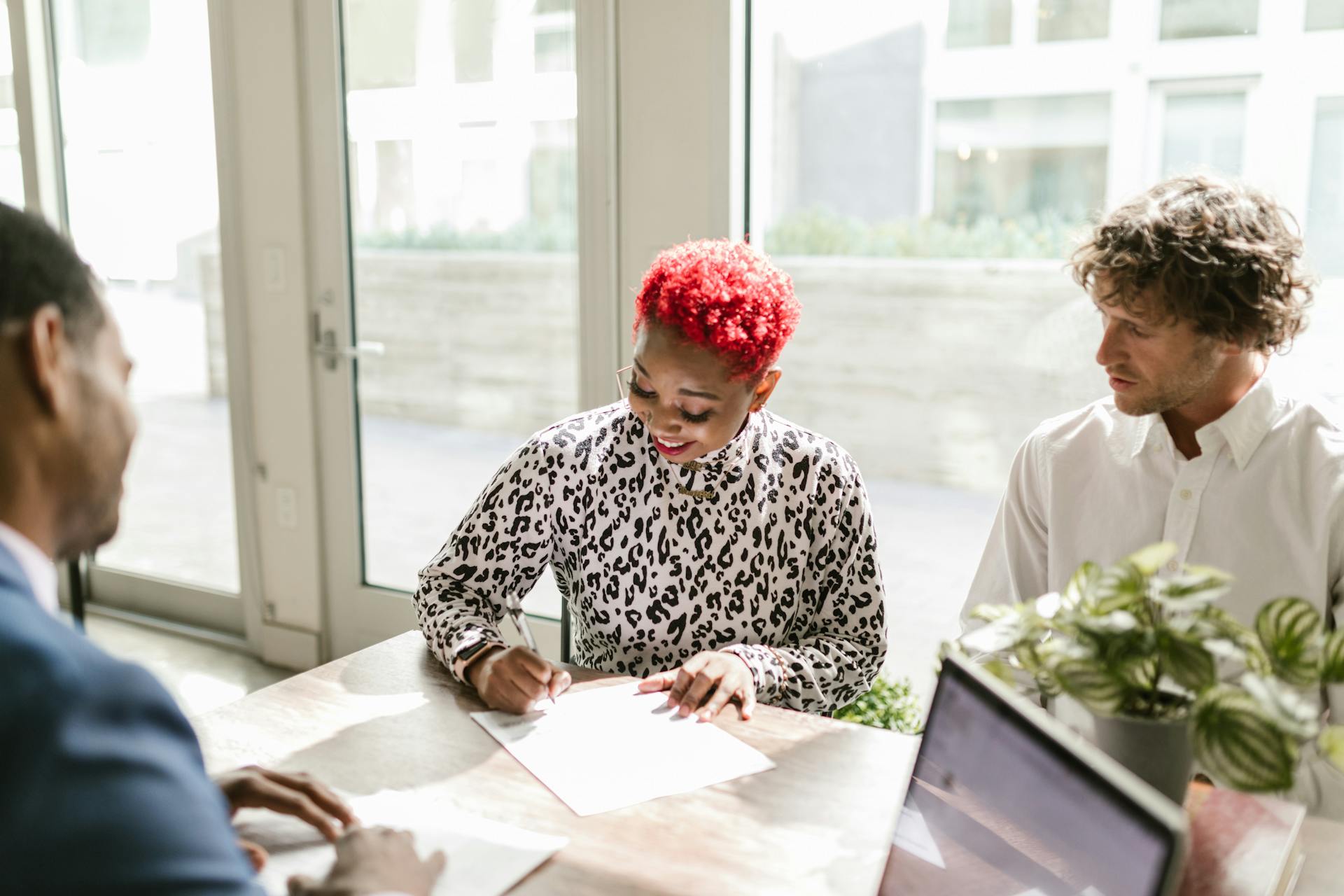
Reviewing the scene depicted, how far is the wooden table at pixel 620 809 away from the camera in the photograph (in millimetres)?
1046

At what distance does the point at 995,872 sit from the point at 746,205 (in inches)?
82.8

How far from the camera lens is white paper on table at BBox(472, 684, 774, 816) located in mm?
1190

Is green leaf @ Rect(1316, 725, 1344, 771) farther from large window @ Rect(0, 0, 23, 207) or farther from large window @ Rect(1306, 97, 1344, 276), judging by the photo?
large window @ Rect(0, 0, 23, 207)

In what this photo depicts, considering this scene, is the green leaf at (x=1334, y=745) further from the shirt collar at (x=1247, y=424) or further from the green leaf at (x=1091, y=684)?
the shirt collar at (x=1247, y=424)

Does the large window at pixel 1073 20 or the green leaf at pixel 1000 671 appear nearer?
the green leaf at pixel 1000 671

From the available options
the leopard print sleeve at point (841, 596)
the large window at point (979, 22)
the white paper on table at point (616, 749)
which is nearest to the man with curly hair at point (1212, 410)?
the leopard print sleeve at point (841, 596)

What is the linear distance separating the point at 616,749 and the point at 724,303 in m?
0.61

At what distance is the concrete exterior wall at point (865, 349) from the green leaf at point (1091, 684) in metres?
1.73

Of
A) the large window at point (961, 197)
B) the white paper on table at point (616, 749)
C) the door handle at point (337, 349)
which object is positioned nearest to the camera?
the white paper on table at point (616, 749)

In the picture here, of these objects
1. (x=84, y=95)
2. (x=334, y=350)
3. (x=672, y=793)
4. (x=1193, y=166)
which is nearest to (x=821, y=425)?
(x=1193, y=166)

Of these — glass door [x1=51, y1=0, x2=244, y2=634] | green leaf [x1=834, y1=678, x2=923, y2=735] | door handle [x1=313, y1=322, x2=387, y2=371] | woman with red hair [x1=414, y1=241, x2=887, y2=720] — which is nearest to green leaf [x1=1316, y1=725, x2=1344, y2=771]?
woman with red hair [x1=414, y1=241, x2=887, y2=720]

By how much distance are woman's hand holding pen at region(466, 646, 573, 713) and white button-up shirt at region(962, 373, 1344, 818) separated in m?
0.69

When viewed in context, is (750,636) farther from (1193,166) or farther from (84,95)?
(84,95)

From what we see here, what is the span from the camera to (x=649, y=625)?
64.7 inches
